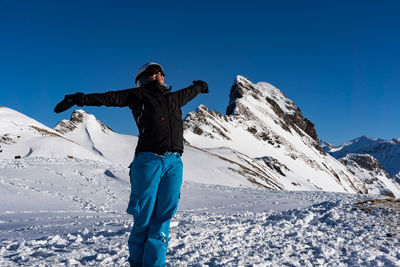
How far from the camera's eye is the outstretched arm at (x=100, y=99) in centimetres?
377

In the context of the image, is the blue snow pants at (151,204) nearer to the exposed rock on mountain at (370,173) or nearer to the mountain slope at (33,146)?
the mountain slope at (33,146)

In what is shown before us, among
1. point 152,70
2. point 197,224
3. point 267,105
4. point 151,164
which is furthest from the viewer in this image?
point 267,105

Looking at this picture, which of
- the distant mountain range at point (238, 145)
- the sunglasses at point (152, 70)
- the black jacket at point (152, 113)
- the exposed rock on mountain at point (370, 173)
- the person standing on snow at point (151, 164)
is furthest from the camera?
the exposed rock on mountain at point (370, 173)

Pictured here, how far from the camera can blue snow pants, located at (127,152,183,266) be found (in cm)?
388

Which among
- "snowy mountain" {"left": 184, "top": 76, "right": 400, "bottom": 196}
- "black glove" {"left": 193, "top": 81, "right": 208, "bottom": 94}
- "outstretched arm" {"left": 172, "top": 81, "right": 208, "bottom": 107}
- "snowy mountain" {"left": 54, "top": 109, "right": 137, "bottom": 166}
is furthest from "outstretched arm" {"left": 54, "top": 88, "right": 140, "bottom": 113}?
"snowy mountain" {"left": 184, "top": 76, "right": 400, "bottom": 196}

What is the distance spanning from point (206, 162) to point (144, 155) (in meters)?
40.1

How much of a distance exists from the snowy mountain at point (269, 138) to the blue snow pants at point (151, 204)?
2215 inches

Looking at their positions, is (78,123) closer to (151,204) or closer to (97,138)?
(97,138)

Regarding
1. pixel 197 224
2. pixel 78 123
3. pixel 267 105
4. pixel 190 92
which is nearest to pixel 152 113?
pixel 190 92

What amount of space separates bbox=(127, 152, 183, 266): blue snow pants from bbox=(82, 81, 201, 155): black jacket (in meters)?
0.14

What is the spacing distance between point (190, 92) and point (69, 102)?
1.71m

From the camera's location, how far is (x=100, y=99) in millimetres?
3863

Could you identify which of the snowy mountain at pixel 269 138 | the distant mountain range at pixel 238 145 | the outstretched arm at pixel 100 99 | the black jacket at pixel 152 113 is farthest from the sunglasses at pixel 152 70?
the snowy mountain at pixel 269 138

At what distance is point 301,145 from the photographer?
129m
